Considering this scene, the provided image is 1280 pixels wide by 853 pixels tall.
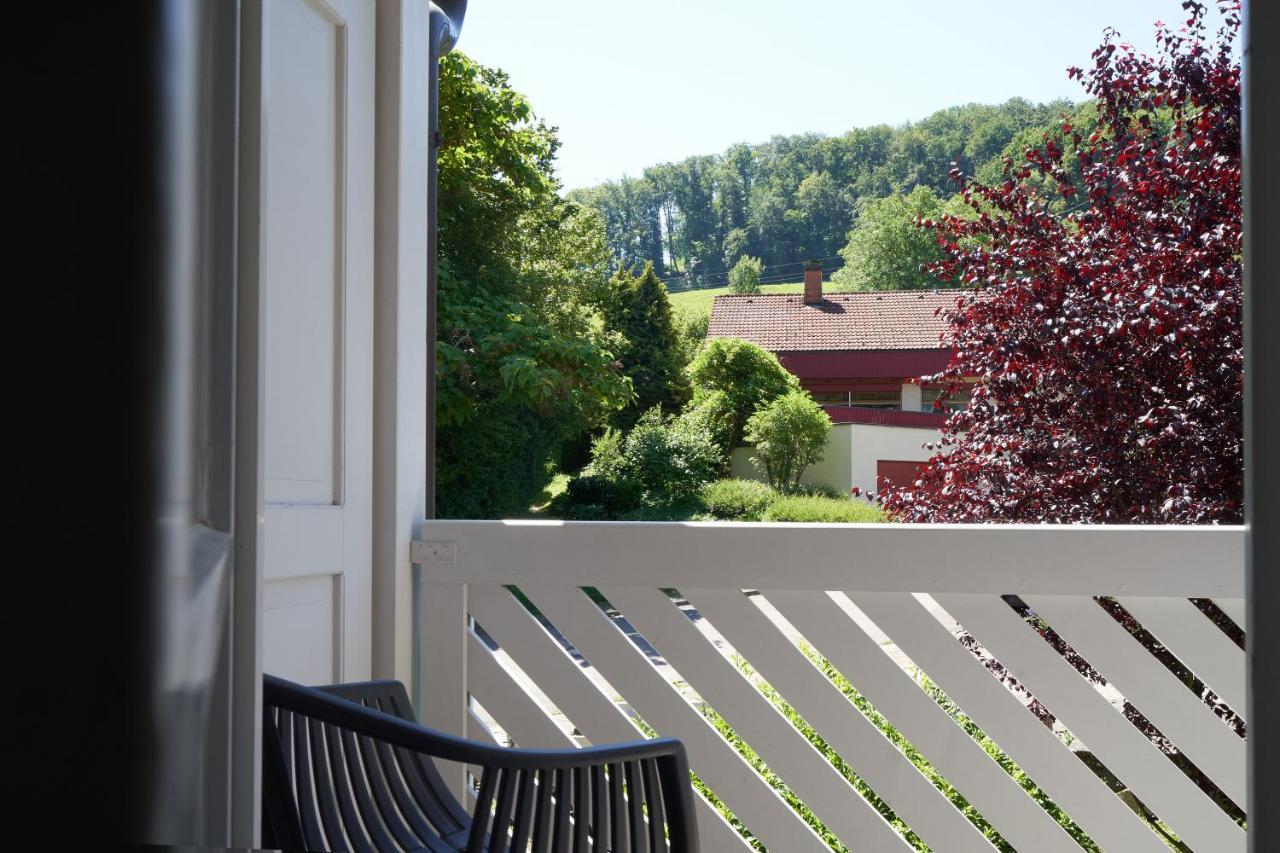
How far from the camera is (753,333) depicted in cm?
2634

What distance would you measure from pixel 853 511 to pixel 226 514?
14.0m

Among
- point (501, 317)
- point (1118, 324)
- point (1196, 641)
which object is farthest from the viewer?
point (501, 317)

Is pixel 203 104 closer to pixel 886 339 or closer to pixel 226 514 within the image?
pixel 226 514

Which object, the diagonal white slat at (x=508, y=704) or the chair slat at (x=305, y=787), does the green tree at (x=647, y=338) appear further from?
the chair slat at (x=305, y=787)

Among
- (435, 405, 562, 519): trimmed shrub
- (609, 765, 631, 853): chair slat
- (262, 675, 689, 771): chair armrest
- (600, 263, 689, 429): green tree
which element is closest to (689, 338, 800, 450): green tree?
(600, 263, 689, 429): green tree

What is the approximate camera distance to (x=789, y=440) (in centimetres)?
1695

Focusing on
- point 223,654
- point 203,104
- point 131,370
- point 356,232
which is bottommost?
point 223,654

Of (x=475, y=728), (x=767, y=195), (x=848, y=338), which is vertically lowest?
(x=475, y=728)

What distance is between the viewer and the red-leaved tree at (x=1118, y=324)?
3.79 m

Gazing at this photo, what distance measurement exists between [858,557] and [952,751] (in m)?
0.39

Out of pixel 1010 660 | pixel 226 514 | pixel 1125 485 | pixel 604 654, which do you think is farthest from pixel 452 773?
pixel 1125 485

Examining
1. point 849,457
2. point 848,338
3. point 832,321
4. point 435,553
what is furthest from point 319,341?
point 832,321

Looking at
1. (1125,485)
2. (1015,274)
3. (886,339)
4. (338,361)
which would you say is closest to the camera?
(338,361)

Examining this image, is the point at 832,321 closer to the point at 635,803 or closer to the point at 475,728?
the point at 475,728
